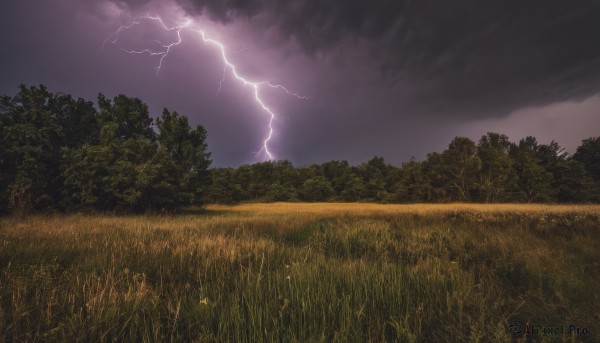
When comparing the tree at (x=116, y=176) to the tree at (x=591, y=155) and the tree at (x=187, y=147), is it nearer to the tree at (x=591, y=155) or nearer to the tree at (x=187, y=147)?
the tree at (x=187, y=147)

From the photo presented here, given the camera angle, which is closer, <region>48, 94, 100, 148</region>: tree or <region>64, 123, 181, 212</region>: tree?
<region>64, 123, 181, 212</region>: tree

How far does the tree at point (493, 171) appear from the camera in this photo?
183 feet

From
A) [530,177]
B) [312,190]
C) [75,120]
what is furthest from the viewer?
[312,190]

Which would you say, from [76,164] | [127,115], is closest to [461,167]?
[127,115]

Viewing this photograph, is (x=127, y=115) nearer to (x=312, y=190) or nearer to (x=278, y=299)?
(x=278, y=299)

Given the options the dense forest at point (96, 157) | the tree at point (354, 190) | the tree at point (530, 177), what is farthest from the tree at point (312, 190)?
the tree at point (530, 177)

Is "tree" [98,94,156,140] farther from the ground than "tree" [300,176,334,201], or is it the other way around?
"tree" [98,94,156,140]

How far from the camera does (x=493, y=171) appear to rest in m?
57.5

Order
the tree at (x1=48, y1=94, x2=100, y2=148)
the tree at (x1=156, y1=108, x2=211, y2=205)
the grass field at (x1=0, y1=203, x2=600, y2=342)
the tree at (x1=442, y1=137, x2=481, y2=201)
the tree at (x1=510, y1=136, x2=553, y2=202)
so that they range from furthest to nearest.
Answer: the tree at (x1=442, y1=137, x2=481, y2=201)
the tree at (x1=510, y1=136, x2=553, y2=202)
the tree at (x1=156, y1=108, x2=211, y2=205)
the tree at (x1=48, y1=94, x2=100, y2=148)
the grass field at (x1=0, y1=203, x2=600, y2=342)

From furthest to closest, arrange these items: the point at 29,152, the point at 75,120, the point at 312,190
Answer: the point at 312,190
the point at 75,120
the point at 29,152

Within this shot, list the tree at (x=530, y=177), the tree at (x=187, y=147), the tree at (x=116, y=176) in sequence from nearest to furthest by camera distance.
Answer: the tree at (x=116, y=176), the tree at (x=187, y=147), the tree at (x=530, y=177)

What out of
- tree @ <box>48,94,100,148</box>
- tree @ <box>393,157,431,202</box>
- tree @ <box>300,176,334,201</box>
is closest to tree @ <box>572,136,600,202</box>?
tree @ <box>393,157,431,202</box>

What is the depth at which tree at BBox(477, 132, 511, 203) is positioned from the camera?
5589cm

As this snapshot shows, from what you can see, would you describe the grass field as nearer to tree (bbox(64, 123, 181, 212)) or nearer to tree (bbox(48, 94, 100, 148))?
tree (bbox(64, 123, 181, 212))
